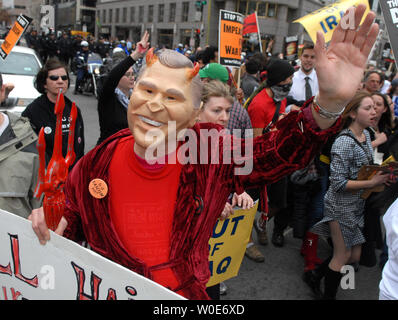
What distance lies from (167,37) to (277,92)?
130 feet

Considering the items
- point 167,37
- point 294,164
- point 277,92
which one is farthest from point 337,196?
point 167,37

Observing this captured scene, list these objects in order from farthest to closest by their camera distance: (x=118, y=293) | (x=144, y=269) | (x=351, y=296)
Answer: (x=351, y=296) → (x=144, y=269) → (x=118, y=293)

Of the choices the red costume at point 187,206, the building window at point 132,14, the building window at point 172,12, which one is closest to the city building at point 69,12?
the red costume at point 187,206

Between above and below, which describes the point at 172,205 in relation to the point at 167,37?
below

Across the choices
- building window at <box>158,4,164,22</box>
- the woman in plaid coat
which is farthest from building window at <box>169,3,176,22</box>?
the woman in plaid coat

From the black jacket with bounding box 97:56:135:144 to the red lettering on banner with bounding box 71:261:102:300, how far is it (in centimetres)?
183

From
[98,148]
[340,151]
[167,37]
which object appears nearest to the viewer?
[98,148]

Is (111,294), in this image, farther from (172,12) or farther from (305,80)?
(172,12)

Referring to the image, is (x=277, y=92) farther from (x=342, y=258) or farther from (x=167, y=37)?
(x=167, y=37)

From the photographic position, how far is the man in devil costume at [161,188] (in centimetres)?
134

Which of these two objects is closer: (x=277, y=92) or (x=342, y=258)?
(x=342, y=258)

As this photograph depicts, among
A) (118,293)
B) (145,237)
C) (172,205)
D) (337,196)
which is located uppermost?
(172,205)

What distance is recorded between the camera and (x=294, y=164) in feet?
4.06

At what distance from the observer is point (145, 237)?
1392mm
